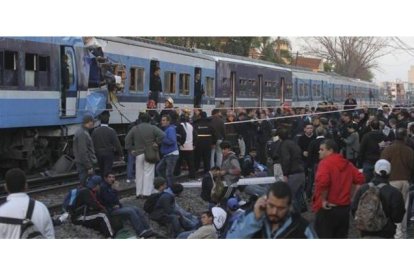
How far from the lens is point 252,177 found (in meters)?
12.5

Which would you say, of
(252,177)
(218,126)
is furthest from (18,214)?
(218,126)

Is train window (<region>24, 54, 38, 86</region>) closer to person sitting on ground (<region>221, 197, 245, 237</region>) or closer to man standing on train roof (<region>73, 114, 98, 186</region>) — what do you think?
man standing on train roof (<region>73, 114, 98, 186</region>)

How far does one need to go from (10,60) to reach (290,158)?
20.5ft

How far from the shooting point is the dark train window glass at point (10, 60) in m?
13.7

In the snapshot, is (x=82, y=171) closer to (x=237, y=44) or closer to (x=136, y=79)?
(x=136, y=79)

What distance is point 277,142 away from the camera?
35.9ft

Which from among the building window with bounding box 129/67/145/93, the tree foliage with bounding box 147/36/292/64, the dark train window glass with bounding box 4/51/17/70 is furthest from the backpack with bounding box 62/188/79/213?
the tree foliage with bounding box 147/36/292/64

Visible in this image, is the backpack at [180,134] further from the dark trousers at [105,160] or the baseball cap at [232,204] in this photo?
the baseball cap at [232,204]

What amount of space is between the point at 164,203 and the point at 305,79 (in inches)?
760

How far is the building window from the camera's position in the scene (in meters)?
18.0

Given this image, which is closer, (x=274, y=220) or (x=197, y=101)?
(x=274, y=220)

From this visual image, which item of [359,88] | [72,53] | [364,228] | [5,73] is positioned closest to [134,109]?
[72,53]

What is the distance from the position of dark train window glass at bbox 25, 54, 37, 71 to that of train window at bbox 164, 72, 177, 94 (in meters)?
5.45

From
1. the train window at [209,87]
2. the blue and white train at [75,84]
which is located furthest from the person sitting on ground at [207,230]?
the train window at [209,87]
